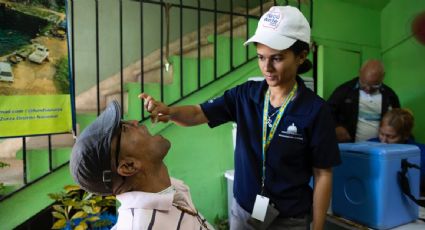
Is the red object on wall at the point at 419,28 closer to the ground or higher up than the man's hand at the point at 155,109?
higher up

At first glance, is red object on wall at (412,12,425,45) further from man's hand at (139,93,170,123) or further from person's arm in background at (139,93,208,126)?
man's hand at (139,93,170,123)

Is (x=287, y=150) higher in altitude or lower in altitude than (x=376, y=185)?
higher

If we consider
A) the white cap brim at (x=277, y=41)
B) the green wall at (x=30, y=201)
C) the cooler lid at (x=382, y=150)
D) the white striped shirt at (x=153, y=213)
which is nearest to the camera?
the white striped shirt at (x=153, y=213)

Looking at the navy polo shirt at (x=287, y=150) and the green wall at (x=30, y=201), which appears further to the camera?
the green wall at (x=30, y=201)

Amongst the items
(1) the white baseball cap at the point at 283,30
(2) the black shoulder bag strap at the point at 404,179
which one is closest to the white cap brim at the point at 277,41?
(1) the white baseball cap at the point at 283,30

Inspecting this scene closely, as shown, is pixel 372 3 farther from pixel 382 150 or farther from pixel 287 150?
pixel 287 150

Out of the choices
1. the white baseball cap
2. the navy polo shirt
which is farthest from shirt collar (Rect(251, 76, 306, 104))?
the white baseball cap

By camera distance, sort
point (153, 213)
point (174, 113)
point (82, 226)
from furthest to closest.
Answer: point (82, 226)
point (174, 113)
point (153, 213)

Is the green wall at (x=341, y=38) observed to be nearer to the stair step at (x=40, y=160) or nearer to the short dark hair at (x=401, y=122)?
the short dark hair at (x=401, y=122)

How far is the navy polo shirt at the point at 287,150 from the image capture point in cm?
114

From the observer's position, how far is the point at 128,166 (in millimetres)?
949

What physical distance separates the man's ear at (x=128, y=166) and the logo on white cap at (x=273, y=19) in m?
0.68

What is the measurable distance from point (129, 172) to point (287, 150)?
1.93 feet

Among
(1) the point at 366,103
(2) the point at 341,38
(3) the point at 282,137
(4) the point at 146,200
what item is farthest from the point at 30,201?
(2) the point at 341,38
